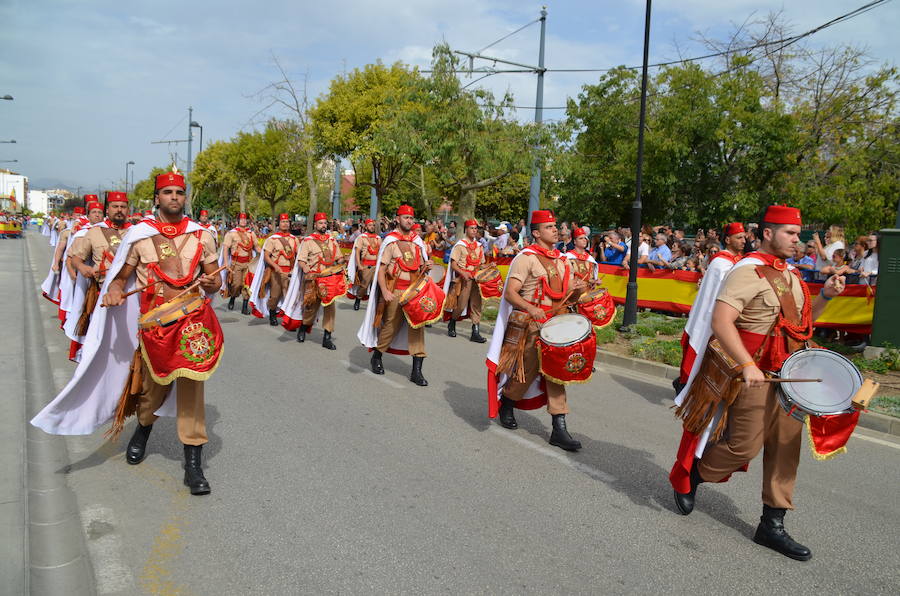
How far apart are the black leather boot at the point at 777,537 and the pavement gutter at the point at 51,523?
360cm

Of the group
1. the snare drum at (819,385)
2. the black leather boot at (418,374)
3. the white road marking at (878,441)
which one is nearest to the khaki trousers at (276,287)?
the black leather boot at (418,374)

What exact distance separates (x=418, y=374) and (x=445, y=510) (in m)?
3.65

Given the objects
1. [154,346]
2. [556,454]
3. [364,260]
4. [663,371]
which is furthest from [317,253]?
[154,346]

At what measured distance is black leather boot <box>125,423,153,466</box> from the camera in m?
5.03

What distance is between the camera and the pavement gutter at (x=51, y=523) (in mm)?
3471

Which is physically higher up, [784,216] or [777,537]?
[784,216]

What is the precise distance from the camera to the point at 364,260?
510 inches

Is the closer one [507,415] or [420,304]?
[507,415]

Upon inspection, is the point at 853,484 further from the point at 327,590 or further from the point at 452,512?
the point at 327,590

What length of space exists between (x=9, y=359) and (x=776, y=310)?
26.4 feet

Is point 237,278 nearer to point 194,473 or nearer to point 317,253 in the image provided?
point 317,253

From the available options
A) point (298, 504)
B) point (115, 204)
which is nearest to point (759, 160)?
point (115, 204)

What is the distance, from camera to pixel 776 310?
3957 millimetres

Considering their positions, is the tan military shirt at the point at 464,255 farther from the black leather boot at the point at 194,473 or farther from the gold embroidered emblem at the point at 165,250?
the black leather boot at the point at 194,473
